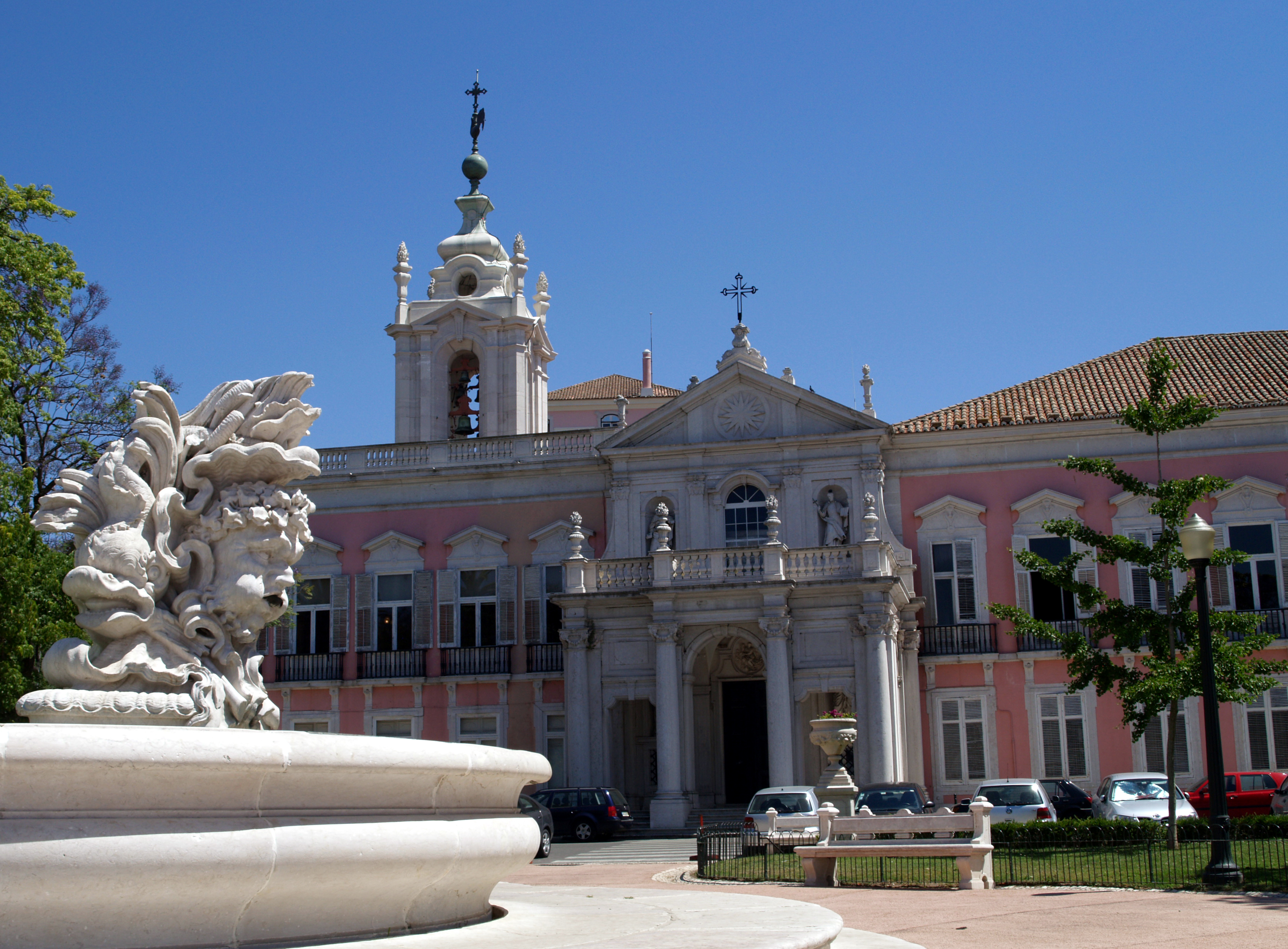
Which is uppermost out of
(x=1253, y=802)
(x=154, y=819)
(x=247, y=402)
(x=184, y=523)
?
(x=247, y=402)

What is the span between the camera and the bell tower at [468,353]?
3769 cm

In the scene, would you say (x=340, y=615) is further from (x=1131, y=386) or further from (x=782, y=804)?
(x=1131, y=386)

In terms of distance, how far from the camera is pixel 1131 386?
34.4 meters

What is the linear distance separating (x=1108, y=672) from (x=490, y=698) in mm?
16487

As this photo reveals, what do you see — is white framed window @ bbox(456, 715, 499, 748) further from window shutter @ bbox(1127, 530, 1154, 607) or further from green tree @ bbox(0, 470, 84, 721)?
window shutter @ bbox(1127, 530, 1154, 607)

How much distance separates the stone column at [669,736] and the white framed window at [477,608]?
6241 millimetres

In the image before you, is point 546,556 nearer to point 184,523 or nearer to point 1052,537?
point 1052,537

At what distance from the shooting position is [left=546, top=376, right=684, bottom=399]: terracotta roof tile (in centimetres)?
6134

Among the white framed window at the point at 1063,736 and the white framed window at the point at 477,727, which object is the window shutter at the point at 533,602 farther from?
the white framed window at the point at 1063,736

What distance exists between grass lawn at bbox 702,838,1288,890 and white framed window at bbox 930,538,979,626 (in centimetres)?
1243

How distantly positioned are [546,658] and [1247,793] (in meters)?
15.7

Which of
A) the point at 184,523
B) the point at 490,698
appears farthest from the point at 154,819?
the point at 490,698

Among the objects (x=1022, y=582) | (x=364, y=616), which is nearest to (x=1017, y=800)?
(x=1022, y=582)

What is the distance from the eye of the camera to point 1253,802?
2677 centimetres
